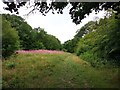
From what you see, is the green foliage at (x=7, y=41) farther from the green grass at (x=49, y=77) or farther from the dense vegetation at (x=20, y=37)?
the green grass at (x=49, y=77)

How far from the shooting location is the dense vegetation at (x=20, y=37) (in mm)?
30250

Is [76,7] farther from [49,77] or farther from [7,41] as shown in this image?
[7,41]

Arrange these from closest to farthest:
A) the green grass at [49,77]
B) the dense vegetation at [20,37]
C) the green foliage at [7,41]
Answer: the green grass at [49,77], the green foliage at [7,41], the dense vegetation at [20,37]

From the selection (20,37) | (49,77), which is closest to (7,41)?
(49,77)

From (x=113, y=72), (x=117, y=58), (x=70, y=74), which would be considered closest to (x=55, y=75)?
(x=70, y=74)

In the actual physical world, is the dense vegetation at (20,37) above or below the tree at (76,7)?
above

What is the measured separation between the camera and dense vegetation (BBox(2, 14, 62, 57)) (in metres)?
30.2

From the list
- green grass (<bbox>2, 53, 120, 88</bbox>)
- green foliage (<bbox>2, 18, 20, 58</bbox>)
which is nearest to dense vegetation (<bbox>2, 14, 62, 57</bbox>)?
green foliage (<bbox>2, 18, 20, 58</bbox>)

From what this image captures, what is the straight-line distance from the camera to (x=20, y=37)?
45969mm

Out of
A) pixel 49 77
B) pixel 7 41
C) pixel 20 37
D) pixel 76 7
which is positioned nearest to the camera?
pixel 76 7

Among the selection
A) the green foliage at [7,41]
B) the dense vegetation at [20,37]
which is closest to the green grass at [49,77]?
the dense vegetation at [20,37]

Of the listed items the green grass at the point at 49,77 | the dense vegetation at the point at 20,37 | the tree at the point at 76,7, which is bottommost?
the green grass at the point at 49,77

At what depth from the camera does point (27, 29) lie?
50.1 m

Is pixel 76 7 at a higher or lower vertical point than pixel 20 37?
lower
